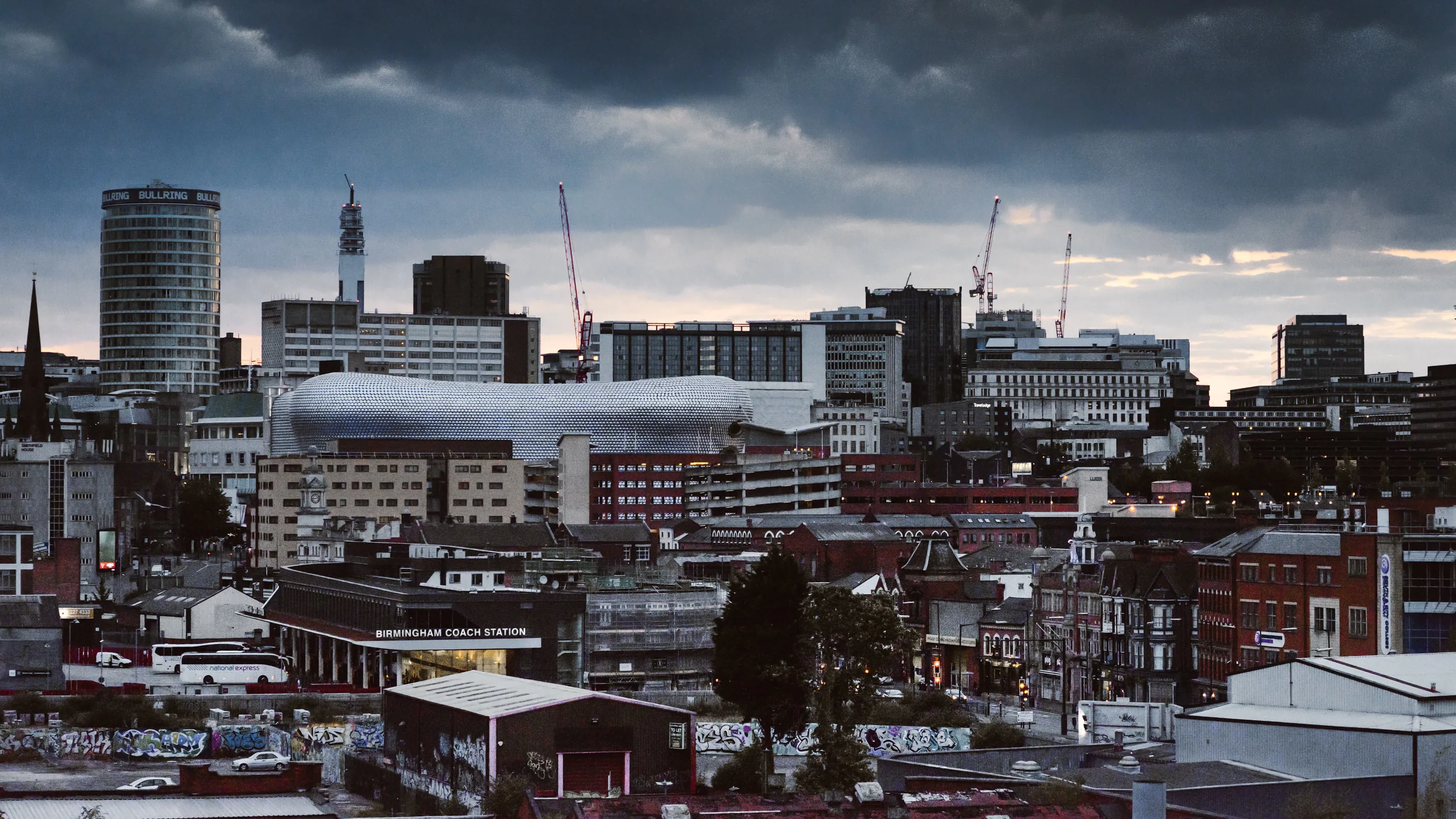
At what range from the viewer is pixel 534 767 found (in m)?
76.2

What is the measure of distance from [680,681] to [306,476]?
2698 inches

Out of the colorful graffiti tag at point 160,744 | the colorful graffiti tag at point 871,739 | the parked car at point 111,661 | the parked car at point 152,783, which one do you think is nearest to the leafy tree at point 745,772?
the colorful graffiti tag at point 871,739

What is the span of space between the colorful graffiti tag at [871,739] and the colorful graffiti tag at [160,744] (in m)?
21.6

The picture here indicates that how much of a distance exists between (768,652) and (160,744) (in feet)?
86.3

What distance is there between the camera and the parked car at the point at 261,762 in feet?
279

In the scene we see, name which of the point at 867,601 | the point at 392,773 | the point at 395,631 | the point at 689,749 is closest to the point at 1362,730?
the point at 689,749

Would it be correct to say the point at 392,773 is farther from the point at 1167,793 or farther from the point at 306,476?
the point at 306,476

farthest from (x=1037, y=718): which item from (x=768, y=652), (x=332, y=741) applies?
(x=332, y=741)

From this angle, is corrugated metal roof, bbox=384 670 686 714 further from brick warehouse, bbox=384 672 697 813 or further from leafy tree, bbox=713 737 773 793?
leafy tree, bbox=713 737 773 793

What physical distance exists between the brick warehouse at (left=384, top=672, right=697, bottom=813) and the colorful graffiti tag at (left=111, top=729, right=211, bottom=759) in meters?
16.7

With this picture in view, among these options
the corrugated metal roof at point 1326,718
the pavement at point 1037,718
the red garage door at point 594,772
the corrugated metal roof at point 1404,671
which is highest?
the corrugated metal roof at point 1404,671

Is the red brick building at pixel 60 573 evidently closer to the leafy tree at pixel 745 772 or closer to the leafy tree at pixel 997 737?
the leafy tree at pixel 997 737

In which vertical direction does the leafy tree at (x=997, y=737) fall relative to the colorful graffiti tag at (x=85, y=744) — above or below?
above

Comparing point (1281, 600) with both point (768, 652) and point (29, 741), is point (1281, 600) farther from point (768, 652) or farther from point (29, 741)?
point (29, 741)
